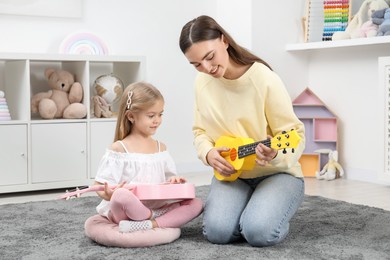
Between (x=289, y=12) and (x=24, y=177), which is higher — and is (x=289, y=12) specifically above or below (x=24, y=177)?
above

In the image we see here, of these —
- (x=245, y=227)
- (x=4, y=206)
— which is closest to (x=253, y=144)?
(x=245, y=227)

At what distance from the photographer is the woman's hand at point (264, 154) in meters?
1.81

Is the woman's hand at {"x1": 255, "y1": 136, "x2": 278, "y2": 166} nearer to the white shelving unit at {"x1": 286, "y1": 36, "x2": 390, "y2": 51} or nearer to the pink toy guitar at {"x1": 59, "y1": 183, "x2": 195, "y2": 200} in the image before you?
the pink toy guitar at {"x1": 59, "y1": 183, "x2": 195, "y2": 200}

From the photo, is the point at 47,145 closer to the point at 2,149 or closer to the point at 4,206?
the point at 2,149

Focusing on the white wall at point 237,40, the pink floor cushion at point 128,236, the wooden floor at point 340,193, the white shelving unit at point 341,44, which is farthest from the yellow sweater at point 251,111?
the white wall at point 237,40

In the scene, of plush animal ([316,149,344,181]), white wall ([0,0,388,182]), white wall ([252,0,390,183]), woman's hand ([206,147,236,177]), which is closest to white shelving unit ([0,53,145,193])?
white wall ([0,0,388,182])

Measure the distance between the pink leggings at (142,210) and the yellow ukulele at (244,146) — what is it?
0.14m

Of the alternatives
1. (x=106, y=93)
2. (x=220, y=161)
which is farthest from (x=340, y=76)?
(x=220, y=161)

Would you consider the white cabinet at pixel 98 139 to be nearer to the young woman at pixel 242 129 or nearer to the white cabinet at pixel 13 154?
the white cabinet at pixel 13 154

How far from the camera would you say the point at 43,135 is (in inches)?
121

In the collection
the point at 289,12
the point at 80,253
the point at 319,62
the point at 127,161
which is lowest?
the point at 80,253

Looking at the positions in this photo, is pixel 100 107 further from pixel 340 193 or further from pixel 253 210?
pixel 253 210

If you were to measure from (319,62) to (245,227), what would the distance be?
6.78 ft

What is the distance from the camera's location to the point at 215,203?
1.99 m
